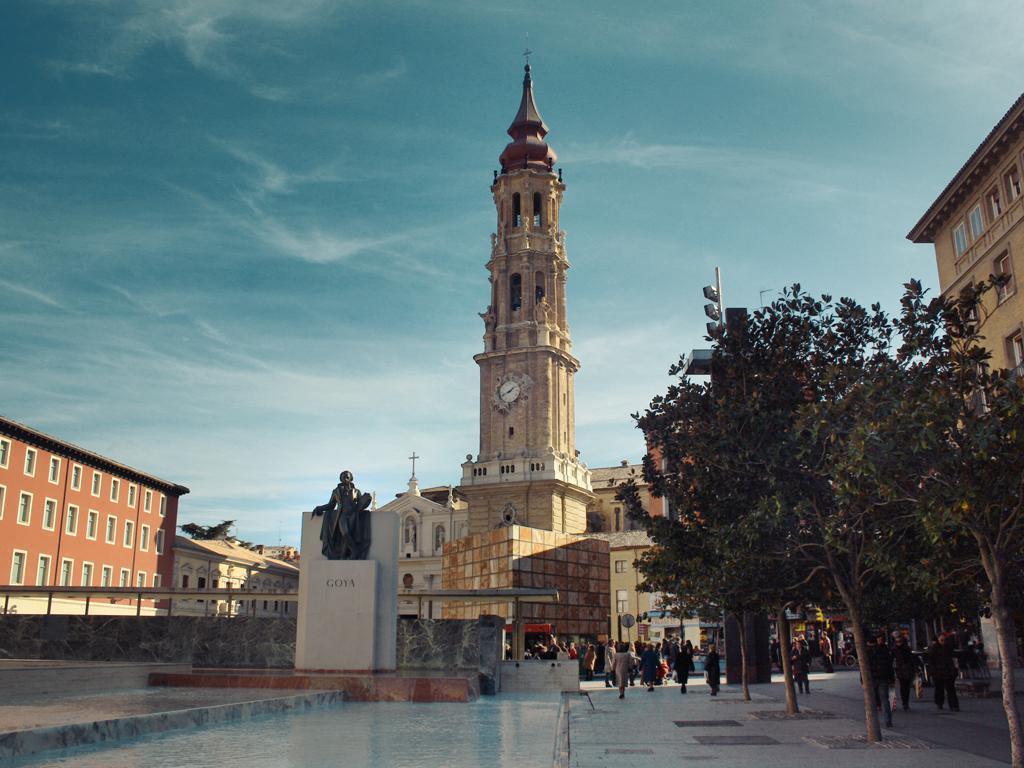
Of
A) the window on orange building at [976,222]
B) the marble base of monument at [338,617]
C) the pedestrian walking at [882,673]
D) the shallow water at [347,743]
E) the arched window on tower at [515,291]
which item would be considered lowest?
the shallow water at [347,743]

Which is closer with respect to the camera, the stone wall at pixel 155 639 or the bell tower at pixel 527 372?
the stone wall at pixel 155 639

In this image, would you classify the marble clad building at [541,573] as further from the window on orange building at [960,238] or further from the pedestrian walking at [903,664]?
the pedestrian walking at [903,664]

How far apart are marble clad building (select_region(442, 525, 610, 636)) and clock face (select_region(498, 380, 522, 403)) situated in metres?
16.1

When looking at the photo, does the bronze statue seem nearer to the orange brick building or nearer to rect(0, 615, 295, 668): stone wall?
rect(0, 615, 295, 668): stone wall

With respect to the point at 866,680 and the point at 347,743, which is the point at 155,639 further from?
the point at 866,680

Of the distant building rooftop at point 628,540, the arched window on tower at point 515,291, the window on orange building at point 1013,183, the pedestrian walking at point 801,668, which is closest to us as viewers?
the pedestrian walking at point 801,668

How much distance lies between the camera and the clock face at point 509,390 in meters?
72.0

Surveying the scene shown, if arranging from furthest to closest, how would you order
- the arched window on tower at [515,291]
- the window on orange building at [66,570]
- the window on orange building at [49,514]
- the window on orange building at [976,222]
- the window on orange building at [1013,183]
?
the arched window on tower at [515,291], the window on orange building at [66,570], the window on orange building at [49,514], the window on orange building at [976,222], the window on orange building at [1013,183]

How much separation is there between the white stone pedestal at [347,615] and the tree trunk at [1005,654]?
12.7 metres

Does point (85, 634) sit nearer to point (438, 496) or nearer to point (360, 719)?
point (360, 719)

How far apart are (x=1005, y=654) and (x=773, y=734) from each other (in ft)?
18.9

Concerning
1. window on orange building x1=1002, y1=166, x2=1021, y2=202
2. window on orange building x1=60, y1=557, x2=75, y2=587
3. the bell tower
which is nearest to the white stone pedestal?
window on orange building x1=1002, y1=166, x2=1021, y2=202

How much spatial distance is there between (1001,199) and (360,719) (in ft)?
88.7

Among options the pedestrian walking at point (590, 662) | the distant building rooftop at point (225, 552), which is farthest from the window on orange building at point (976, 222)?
the distant building rooftop at point (225, 552)
